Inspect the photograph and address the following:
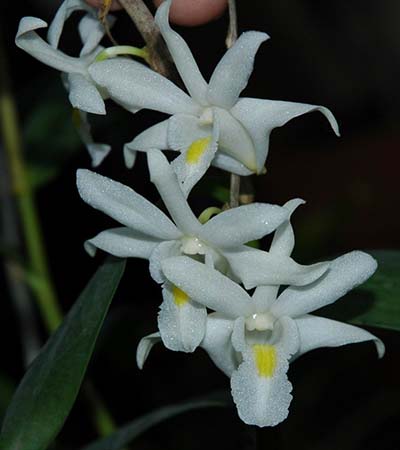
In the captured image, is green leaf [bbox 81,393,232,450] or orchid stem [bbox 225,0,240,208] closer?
orchid stem [bbox 225,0,240,208]

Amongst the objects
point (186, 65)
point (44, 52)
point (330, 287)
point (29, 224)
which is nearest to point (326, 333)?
point (330, 287)

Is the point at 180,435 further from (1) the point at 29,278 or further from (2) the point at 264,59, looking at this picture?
(2) the point at 264,59

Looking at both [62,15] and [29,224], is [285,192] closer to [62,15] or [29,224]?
[29,224]

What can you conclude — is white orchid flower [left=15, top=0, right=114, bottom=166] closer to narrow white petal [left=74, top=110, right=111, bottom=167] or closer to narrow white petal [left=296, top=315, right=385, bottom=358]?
narrow white petal [left=74, top=110, right=111, bottom=167]

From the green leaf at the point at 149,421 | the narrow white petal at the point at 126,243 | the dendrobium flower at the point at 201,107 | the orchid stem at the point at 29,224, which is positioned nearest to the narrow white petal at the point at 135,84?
the dendrobium flower at the point at 201,107

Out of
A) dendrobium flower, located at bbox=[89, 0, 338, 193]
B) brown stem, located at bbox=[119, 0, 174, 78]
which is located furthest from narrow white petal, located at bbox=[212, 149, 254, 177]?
brown stem, located at bbox=[119, 0, 174, 78]

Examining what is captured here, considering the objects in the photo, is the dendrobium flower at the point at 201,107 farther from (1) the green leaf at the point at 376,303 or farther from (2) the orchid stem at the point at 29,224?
(2) the orchid stem at the point at 29,224
